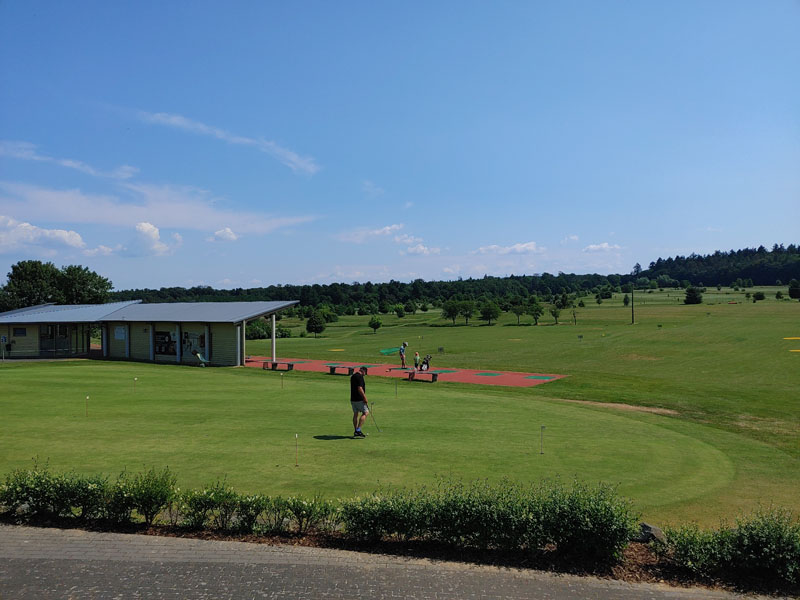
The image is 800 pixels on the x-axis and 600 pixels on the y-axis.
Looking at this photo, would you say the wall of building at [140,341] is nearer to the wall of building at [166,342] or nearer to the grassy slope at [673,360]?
the wall of building at [166,342]

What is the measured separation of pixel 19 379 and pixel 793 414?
36112 millimetres

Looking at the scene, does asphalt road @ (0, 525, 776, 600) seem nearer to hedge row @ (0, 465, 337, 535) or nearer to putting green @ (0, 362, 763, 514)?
hedge row @ (0, 465, 337, 535)

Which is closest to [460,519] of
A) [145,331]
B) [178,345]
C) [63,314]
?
[178,345]

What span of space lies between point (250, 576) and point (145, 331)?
4543 cm

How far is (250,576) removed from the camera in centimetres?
801

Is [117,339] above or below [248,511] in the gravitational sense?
above

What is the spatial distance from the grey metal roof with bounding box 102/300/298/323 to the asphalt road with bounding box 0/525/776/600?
3565 centimetres

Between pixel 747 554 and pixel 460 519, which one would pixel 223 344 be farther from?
pixel 747 554

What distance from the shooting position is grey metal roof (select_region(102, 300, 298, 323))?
45.1 meters

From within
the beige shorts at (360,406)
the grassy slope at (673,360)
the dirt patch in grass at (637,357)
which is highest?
the beige shorts at (360,406)

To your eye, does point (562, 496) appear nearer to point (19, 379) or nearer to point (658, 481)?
point (658, 481)

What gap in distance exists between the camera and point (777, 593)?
7.80 m

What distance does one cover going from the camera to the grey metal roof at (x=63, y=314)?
49.7m

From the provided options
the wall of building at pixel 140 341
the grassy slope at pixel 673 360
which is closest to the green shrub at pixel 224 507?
the grassy slope at pixel 673 360
